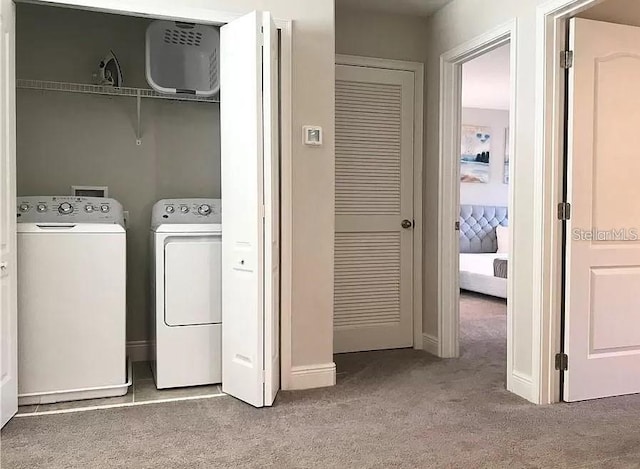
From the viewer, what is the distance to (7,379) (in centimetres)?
259

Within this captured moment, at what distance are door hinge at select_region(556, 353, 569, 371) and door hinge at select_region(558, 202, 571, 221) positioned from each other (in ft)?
2.29

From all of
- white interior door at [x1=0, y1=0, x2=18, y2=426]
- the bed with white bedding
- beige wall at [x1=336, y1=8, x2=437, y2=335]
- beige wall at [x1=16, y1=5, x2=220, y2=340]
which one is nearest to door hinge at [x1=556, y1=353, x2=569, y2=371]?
beige wall at [x1=336, y1=8, x2=437, y2=335]

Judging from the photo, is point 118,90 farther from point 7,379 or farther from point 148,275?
point 7,379

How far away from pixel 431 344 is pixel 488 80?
3390 mm

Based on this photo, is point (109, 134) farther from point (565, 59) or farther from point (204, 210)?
point (565, 59)

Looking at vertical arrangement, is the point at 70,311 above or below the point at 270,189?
below

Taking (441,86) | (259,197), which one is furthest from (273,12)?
(441,86)

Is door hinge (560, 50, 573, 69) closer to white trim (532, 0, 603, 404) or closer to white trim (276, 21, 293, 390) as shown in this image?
white trim (532, 0, 603, 404)

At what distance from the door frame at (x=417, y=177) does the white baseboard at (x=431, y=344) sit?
1.0 inches

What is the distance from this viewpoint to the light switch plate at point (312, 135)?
3.08 m

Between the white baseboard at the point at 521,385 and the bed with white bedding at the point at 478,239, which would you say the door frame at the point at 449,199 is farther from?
the bed with white bedding at the point at 478,239

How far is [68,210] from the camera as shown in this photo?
10.7 ft

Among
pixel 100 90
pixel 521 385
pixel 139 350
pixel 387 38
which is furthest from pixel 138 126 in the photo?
pixel 521 385

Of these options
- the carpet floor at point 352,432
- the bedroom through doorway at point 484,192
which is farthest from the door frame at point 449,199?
the bedroom through doorway at point 484,192
